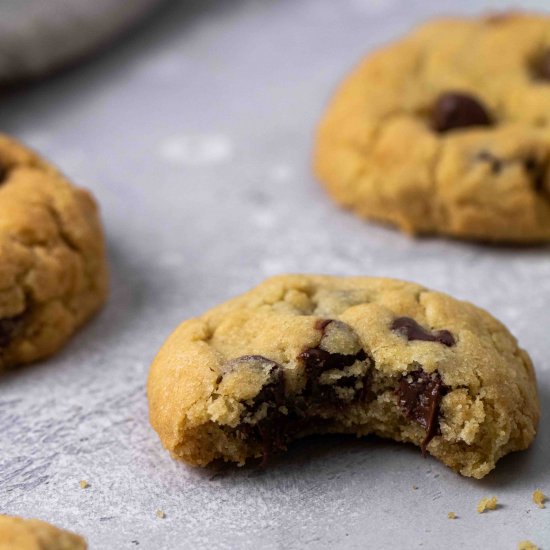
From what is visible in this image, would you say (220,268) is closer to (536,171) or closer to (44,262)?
(44,262)

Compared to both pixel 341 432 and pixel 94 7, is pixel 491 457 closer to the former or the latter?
pixel 341 432

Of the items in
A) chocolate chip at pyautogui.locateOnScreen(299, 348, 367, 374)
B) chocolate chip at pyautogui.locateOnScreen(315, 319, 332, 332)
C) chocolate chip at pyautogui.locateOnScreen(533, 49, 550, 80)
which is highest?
chocolate chip at pyautogui.locateOnScreen(533, 49, 550, 80)

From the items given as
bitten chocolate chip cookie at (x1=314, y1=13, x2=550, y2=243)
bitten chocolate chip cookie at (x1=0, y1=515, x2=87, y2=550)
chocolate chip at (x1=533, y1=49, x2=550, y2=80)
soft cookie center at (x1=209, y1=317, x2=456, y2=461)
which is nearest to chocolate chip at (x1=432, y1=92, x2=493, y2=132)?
bitten chocolate chip cookie at (x1=314, y1=13, x2=550, y2=243)

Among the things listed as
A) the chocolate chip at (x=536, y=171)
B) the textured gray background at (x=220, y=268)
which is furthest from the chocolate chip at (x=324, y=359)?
the chocolate chip at (x=536, y=171)

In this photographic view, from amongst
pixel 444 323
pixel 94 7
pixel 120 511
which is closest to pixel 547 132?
pixel 444 323

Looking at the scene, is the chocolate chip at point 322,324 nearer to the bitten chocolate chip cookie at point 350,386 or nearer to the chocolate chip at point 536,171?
the bitten chocolate chip cookie at point 350,386

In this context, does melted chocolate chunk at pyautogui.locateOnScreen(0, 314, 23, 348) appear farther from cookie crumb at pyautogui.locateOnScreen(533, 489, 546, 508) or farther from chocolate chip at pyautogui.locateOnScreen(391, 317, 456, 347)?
cookie crumb at pyautogui.locateOnScreen(533, 489, 546, 508)
